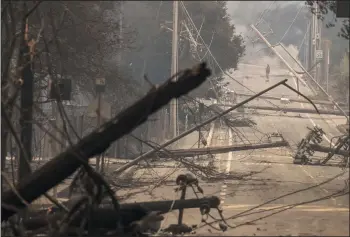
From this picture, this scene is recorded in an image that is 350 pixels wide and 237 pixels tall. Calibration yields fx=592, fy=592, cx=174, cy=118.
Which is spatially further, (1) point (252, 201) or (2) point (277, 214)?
(1) point (252, 201)

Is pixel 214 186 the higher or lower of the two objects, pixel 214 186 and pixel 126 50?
the lower

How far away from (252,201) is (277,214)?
1.85ft

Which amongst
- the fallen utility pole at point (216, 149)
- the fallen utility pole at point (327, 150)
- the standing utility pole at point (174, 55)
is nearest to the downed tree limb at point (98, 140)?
the fallen utility pole at point (216, 149)

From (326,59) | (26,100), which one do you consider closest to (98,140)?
(26,100)

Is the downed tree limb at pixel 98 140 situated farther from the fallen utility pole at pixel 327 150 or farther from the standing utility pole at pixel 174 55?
the fallen utility pole at pixel 327 150

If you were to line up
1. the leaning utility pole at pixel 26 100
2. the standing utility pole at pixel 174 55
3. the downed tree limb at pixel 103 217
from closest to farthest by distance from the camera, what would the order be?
1. the downed tree limb at pixel 103 217
2. the leaning utility pole at pixel 26 100
3. the standing utility pole at pixel 174 55

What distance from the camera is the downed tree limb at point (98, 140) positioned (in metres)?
2.78

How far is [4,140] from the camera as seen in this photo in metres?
4.61

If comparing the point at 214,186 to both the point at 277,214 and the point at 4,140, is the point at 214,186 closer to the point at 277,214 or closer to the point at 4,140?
the point at 277,214

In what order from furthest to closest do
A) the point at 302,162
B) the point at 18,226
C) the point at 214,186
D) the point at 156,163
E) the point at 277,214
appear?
the point at 302,162 → the point at 156,163 → the point at 214,186 → the point at 277,214 → the point at 18,226

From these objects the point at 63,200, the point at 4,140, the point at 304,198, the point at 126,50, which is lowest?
the point at 304,198

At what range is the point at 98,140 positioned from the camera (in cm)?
308

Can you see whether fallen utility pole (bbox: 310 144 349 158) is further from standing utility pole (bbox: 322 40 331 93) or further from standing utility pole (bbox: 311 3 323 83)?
standing utility pole (bbox: 311 3 323 83)

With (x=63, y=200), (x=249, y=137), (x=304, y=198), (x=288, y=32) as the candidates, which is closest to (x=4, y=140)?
(x=63, y=200)
